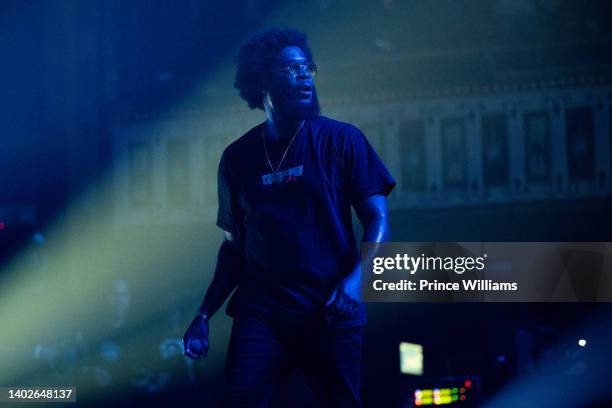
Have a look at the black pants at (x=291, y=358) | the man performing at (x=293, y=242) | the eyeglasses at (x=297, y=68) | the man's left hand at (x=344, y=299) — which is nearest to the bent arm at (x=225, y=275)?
the man performing at (x=293, y=242)

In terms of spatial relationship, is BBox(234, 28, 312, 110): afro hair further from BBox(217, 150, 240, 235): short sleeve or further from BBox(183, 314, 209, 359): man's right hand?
BBox(183, 314, 209, 359): man's right hand

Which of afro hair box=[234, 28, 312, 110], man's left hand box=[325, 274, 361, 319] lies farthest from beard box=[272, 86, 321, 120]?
man's left hand box=[325, 274, 361, 319]

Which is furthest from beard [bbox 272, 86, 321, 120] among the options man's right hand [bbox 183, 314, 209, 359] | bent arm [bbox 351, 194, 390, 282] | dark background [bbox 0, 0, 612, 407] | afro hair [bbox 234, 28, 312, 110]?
dark background [bbox 0, 0, 612, 407]

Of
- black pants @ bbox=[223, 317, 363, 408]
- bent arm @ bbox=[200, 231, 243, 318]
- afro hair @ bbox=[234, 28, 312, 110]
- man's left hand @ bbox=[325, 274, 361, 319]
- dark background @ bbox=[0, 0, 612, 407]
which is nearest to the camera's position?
man's left hand @ bbox=[325, 274, 361, 319]

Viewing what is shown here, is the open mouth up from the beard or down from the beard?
up

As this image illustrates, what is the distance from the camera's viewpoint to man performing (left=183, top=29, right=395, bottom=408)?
2055 mm

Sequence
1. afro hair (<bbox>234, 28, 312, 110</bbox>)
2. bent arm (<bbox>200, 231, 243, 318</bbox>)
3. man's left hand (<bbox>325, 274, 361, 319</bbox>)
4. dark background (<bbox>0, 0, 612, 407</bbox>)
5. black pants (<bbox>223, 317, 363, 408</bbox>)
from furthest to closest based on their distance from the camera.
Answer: dark background (<bbox>0, 0, 612, 407</bbox>) → afro hair (<bbox>234, 28, 312, 110</bbox>) → bent arm (<bbox>200, 231, 243, 318</bbox>) → black pants (<bbox>223, 317, 363, 408</bbox>) → man's left hand (<bbox>325, 274, 361, 319</bbox>)

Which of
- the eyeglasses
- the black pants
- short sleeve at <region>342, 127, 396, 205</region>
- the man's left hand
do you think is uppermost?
the eyeglasses

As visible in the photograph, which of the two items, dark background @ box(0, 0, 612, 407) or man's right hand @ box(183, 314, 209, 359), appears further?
dark background @ box(0, 0, 612, 407)

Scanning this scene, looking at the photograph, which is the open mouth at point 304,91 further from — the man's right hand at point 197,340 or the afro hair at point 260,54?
the man's right hand at point 197,340

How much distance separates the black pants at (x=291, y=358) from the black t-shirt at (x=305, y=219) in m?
0.04

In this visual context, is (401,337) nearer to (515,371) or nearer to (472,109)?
(515,371)

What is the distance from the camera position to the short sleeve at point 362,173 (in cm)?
212

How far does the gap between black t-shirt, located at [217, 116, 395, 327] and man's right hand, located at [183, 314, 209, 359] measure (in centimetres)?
10
